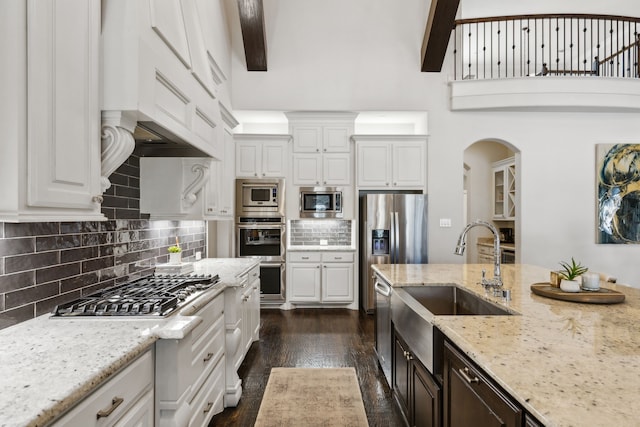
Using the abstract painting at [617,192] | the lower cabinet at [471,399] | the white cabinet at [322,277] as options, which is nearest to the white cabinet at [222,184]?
the white cabinet at [322,277]

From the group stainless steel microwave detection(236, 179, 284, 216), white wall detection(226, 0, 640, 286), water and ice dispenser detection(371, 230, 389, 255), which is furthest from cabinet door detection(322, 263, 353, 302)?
white wall detection(226, 0, 640, 286)

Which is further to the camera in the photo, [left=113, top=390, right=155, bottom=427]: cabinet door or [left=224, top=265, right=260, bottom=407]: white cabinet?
[left=224, top=265, right=260, bottom=407]: white cabinet

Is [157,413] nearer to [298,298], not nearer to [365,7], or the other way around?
[298,298]

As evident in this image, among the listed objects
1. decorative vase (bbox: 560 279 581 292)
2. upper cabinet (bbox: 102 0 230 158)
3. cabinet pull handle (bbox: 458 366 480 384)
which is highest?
upper cabinet (bbox: 102 0 230 158)

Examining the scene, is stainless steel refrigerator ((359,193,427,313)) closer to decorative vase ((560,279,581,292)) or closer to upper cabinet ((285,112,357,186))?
upper cabinet ((285,112,357,186))

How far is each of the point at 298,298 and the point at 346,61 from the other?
11.7 ft

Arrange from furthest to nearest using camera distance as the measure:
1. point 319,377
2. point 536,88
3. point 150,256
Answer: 1. point 536,88
2. point 150,256
3. point 319,377

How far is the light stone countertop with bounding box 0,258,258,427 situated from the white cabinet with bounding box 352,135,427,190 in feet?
12.6

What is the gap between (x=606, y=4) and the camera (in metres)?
5.86

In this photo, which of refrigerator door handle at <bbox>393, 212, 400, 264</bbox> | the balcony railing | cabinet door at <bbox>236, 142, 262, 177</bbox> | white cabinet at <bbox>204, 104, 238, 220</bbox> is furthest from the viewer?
cabinet door at <bbox>236, 142, 262, 177</bbox>

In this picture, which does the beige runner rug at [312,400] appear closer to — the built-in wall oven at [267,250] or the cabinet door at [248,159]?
the built-in wall oven at [267,250]

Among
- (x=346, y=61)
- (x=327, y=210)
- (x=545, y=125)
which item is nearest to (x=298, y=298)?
(x=327, y=210)

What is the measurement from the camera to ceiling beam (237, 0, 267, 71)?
454 cm

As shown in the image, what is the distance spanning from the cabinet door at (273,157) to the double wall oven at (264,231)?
0.17m
